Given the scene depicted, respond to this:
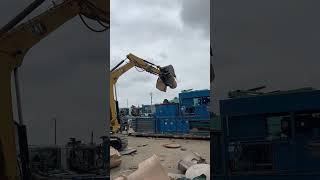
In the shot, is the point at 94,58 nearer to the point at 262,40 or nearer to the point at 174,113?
the point at 262,40

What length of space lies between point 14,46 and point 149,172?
5.78 ft

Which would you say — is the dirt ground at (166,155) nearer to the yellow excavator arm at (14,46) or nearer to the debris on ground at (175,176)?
the debris on ground at (175,176)

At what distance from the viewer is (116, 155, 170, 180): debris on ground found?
3.95 metres

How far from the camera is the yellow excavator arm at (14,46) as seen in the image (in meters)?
2.93

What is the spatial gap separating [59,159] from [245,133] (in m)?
1.50

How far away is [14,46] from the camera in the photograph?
2986 mm

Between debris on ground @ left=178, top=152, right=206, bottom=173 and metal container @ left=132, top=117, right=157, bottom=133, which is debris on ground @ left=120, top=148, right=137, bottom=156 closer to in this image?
debris on ground @ left=178, top=152, right=206, bottom=173

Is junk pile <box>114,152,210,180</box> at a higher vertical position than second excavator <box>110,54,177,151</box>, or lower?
lower

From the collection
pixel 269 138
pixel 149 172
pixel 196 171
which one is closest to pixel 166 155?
pixel 196 171

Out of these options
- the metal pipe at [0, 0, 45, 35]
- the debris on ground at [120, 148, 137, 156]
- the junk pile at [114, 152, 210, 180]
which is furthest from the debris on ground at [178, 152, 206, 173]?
the metal pipe at [0, 0, 45, 35]

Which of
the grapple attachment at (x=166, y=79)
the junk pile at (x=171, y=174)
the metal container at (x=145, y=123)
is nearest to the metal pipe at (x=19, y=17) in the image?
the grapple attachment at (x=166, y=79)

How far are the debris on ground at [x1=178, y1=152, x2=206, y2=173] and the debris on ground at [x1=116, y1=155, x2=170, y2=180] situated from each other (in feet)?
1.21

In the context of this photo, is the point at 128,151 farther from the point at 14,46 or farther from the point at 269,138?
the point at 14,46

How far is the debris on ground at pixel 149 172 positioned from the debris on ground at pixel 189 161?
0.37 metres
